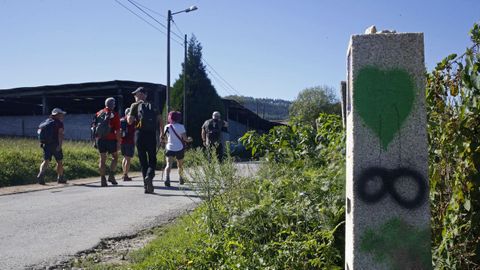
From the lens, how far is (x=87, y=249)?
464cm

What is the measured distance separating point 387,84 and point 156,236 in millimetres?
3483

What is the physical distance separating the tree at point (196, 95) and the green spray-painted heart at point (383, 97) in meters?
26.8

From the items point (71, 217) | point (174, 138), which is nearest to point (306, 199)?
point (71, 217)

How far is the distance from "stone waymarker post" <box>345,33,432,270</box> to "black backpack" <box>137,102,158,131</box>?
20.1 feet

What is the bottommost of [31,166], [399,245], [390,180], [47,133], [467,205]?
[31,166]

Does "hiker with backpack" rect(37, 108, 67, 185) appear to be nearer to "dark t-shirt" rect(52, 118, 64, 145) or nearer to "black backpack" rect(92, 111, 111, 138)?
"dark t-shirt" rect(52, 118, 64, 145)

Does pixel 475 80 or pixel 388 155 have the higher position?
pixel 475 80

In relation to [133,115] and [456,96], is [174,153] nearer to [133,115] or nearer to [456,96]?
[133,115]

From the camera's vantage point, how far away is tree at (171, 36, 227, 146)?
3027 cm

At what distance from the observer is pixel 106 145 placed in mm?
10180

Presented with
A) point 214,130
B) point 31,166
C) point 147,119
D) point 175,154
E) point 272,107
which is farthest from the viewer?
point 272,107

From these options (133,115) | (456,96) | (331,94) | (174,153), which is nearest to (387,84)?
(456,96)

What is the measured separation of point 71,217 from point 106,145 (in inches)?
157

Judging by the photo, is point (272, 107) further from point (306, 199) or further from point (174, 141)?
point (306, 199)
